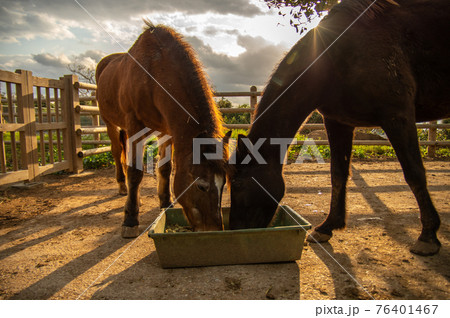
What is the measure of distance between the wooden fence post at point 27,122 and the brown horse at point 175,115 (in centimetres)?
221

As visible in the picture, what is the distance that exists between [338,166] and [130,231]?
219 cm

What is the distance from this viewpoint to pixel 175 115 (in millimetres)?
2643

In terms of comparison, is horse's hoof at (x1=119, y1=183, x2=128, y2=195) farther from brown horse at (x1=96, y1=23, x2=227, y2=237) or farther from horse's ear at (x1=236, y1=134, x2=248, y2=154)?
horse's ear at (x1=236, y1=134, x2=248, y2=154)

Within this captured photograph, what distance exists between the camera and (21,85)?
4.93m

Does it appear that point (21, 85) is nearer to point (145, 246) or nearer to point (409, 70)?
point (145, 246)

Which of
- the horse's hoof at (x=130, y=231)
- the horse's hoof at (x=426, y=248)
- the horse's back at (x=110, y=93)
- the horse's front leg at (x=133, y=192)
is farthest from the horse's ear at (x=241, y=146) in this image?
the horse's back at (x=110, y=93)

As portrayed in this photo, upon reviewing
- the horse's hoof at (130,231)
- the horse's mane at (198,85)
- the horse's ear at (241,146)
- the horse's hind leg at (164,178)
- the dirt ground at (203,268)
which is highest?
the horse's mane at (198,85)

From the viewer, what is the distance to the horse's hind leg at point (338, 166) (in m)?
2.90

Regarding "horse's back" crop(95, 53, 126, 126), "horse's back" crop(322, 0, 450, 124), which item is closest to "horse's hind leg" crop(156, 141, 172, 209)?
"horse's back" crop(95, 53, 126, 126)

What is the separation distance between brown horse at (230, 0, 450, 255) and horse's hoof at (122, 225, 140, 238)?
1.16 m

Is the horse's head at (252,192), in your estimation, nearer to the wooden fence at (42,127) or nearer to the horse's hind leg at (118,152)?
the horse's hind leg at (118,152)

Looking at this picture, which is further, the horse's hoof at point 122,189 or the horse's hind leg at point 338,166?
the horse's hoof at point 122,189

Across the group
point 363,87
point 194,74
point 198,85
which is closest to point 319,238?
point 363,87

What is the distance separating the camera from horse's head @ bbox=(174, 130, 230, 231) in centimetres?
227
